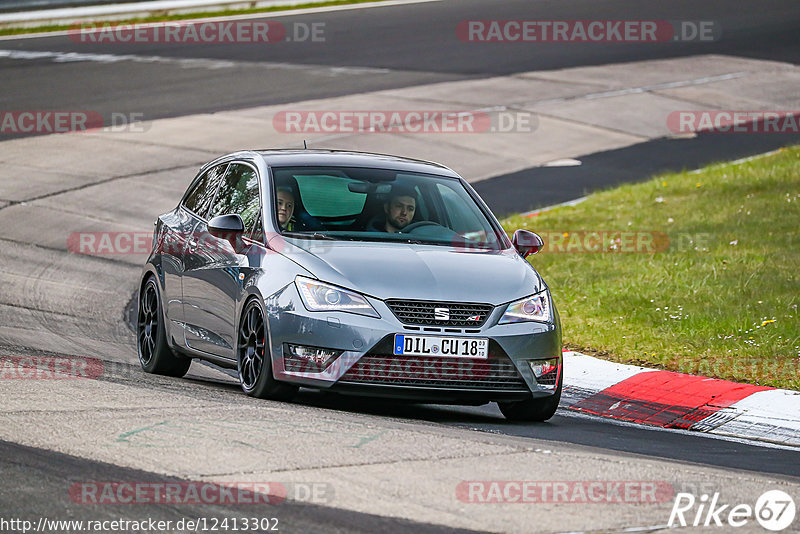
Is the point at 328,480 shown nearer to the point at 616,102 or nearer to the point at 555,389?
the point at 555,389

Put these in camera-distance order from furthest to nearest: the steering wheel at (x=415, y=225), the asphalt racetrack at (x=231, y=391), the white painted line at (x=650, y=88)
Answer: the white painted line at (x=650, y=88)
the steering wheel at (x=415, y=225)
the asphalt racetrack at (x=231, y=391)

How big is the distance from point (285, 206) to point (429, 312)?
5.24 ft

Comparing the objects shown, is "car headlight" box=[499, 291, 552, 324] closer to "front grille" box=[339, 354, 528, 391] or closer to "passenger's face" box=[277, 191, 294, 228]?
"front grille" box=[339, 354, 528, 391]

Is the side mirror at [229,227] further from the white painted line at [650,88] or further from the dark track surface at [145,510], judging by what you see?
the white painted line at [650,88]

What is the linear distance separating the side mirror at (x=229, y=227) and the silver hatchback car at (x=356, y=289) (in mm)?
11

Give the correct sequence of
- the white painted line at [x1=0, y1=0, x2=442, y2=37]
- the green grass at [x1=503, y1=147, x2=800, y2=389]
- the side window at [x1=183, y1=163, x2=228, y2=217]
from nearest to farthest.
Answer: the side window at [x1=183, y1=163, x2=228, y2=217] → the green grass at [x1=503, y1=147, x2=800, y2=389] → the white painted line at [x1=0, y1=0, x2=442, y2=37]

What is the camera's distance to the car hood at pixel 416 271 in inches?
316

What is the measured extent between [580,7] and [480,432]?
1251 inches

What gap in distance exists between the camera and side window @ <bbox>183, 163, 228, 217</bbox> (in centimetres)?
1005

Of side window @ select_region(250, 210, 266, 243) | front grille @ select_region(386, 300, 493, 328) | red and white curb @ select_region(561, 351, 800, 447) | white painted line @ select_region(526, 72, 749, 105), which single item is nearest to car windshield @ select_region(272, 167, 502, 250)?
side window @ select_region(250, 210, 266, 243)

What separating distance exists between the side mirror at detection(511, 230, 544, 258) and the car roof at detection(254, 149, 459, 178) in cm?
81

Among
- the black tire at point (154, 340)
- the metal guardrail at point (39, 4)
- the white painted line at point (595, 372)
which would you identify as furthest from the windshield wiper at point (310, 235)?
the metal guardrail at point (39, 4)

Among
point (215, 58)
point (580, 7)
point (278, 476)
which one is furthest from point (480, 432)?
point (580, 7)

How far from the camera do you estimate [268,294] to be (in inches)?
325
